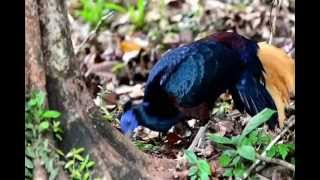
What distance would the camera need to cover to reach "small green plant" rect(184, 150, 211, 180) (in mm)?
3100

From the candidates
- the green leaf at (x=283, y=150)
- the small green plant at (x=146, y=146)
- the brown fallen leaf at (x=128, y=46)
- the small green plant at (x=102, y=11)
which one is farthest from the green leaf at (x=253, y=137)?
the small green plant at (x=102, y=11)

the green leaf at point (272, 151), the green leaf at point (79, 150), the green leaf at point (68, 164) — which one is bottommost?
the green leaf at point (272, 151)

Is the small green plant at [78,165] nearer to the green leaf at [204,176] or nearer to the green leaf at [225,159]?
the green leaf at [204,176]

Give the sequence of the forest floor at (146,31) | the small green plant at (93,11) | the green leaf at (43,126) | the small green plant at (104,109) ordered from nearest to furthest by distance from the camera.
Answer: the green leaf at (43,126) → the small green plant at (104,109) → the forest floor at (146,31) → the small green plant at (93,11)

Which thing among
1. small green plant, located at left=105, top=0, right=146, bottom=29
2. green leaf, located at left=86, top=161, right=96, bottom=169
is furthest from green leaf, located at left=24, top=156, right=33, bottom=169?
small green plant, located at left=105, top=0, right=146, bottom=29

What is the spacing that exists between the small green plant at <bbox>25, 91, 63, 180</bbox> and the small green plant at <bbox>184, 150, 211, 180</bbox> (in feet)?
1.82

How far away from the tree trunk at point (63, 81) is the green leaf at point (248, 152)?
1.52 ft

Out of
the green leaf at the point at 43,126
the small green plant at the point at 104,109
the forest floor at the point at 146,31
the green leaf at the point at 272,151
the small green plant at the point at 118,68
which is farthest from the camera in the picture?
the small green plant at the point at 118,68

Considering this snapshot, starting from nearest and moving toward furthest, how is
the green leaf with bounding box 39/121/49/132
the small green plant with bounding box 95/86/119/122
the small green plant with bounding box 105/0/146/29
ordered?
the green leaf with bounding box 39/121/49/132 → the small green plant with bounding box 95/86/119/122 → the small green plant with bounding box 105/0/146/29

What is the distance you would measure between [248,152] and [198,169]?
0.69ft

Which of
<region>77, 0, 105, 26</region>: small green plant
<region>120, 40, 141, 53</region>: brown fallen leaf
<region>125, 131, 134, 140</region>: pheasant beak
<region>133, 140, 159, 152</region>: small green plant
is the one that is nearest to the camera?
<region>133, 140, 159, 152</region>: small green plant

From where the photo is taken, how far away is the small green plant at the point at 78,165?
2.97 metres

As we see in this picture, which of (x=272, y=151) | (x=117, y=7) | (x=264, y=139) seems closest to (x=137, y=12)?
(x=117, y=7)

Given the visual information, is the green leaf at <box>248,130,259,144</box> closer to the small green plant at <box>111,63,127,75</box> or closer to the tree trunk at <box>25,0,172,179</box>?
the tree trunk at <box>25,0,172,179</box>
